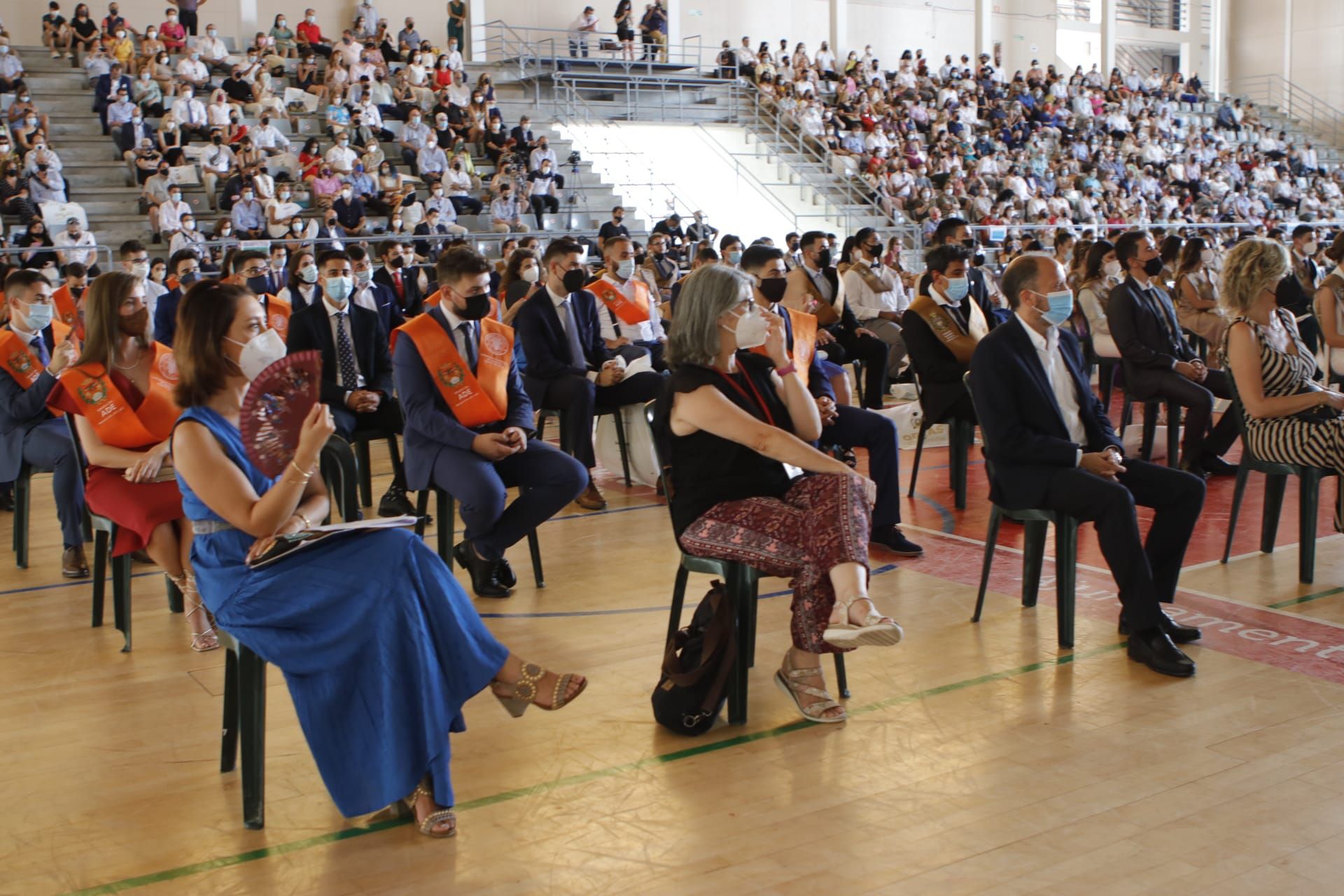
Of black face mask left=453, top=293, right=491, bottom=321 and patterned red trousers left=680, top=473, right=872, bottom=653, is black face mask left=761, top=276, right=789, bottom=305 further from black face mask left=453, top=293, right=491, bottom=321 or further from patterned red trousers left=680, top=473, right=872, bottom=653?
patterned red trousers left=680, top=473, right=872, bottom=653

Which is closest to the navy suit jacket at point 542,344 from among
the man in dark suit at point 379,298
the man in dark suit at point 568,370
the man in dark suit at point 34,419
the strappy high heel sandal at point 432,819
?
the man in dark suit at point 568,370

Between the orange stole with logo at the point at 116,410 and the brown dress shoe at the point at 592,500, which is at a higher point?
the orange stole with logo at the point at 116,410

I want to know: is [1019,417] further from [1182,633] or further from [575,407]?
[575,407]

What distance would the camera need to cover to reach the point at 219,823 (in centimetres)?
305

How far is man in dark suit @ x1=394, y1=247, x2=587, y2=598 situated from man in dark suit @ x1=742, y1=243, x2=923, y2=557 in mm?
1137

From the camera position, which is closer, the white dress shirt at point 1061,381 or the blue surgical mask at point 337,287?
the white dress shirt at point 1061,381

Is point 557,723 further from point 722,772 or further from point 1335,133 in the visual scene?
point 1335,133

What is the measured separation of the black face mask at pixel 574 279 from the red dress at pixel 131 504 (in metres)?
2.51

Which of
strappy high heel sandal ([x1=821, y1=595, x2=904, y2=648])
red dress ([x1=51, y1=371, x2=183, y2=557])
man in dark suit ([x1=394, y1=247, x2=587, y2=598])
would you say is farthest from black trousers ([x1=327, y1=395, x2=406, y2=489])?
strappy high heel sandal ([x1=821, y1=595, x2=904, y2=648])

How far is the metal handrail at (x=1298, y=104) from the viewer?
1191 inches

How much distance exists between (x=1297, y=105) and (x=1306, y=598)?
30200mm

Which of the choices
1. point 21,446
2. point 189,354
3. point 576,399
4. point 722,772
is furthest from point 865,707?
point 21,446

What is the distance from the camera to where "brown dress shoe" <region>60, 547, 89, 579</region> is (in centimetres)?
544

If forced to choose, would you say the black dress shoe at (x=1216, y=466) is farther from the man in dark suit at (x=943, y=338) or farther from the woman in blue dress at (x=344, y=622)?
the woman in blue dress at (x=344, y=622)
